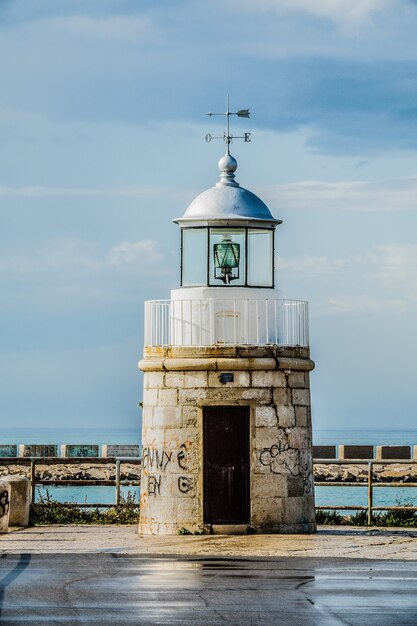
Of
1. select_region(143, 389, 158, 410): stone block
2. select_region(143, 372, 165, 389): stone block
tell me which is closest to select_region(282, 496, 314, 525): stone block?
select_region(143, 389, 158, 410): stone block

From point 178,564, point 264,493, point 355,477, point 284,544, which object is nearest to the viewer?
A: point 178,564

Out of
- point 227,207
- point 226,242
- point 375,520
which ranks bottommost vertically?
point 375,520

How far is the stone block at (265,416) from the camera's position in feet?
80.4

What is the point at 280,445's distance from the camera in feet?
80.7

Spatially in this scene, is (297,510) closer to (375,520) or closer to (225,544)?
(225,544)

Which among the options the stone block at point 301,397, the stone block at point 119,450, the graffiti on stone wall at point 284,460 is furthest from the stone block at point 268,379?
the stone block at point 119,450

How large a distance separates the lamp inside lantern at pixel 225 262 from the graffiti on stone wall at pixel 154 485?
11.0 feet

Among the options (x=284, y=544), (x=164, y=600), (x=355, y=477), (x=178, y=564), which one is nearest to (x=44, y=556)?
(x=178, y=564)

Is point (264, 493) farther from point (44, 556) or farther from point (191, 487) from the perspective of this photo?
point (44, 556)

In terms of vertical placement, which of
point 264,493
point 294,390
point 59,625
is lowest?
point 59,625

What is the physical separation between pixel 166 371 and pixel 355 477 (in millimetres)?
36409

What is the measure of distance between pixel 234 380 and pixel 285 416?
101cm

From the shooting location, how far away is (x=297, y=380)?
2500 cm

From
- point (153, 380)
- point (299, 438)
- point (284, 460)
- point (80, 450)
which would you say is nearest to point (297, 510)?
point (284, 460)
